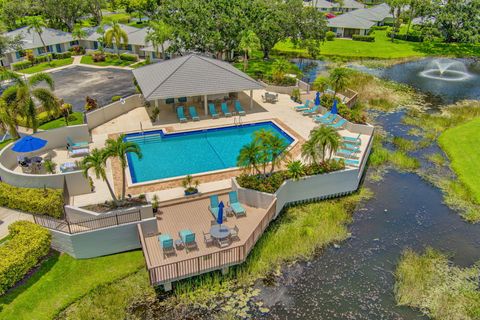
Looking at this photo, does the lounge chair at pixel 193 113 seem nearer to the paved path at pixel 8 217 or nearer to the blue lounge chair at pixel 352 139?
the blue lounge chair at pixel 352 139

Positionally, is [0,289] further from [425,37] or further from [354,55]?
[425,37]

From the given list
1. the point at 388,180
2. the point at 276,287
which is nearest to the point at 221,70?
the point at 388,180

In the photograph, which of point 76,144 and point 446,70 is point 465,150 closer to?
point 76,144

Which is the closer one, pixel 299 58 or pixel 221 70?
pixel 221 70

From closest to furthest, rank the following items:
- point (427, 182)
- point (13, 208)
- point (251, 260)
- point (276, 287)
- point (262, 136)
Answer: point (276, 287), point (251, 260), point (13, 208), point (262, 136), point (427, 182)

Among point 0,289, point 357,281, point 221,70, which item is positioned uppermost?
point 221,70

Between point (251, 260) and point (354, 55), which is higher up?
point (354, 55)

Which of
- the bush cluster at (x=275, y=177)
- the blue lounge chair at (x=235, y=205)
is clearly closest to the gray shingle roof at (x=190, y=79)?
the bush cluster at (x=275, y=177)
